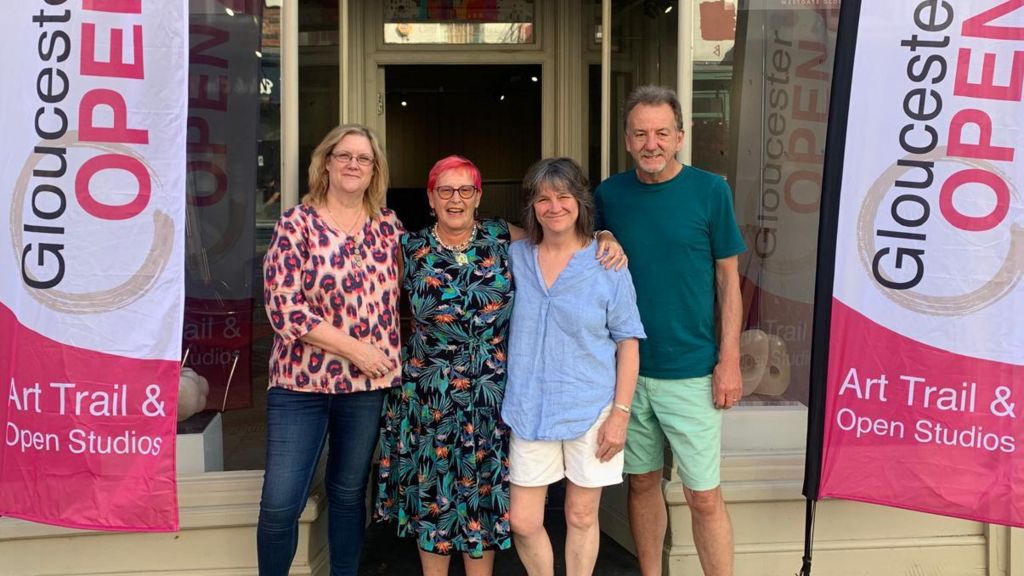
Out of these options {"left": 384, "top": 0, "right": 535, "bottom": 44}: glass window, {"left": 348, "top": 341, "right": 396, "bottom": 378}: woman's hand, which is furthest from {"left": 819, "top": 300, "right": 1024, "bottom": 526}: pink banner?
{"left": 384, "top": 0, "right": 535, "bottom": 44}: glass window

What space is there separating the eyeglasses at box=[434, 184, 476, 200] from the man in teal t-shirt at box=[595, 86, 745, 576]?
503 millimetres

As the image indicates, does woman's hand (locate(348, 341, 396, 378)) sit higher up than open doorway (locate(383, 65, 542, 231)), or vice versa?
open doorway (locate(383, 65, 542, 231))

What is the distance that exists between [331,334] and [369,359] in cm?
14

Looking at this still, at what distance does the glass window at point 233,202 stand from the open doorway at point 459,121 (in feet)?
17.7

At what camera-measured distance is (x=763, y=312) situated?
385 cm

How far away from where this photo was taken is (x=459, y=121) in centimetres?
1095

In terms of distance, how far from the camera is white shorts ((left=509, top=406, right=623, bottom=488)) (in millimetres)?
2842

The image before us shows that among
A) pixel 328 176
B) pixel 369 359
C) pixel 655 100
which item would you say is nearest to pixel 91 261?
pixel 328 176

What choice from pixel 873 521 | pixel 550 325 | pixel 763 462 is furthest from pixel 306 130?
pixel 873 521

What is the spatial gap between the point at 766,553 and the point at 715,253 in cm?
135

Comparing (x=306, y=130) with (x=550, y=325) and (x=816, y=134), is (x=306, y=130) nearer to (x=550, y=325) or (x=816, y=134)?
(x=550, y=325)

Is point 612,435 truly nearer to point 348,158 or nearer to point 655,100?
point 655,100

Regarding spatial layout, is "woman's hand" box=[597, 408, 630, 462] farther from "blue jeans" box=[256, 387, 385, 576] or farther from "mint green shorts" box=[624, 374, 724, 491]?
"blue jeans" box=[256, 387, 385, 576]

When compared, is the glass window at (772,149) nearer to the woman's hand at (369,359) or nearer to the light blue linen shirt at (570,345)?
the light blue linen shirt at (570,345)
